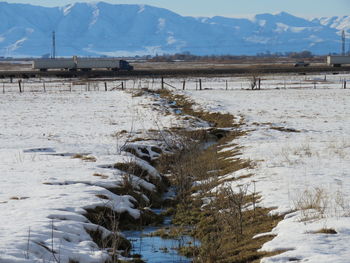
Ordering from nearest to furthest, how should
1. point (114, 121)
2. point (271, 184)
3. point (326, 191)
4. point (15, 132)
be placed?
1. point (326, 191)
2. point (271, 184)
3. point (15, 132)
4. point (114, 121)

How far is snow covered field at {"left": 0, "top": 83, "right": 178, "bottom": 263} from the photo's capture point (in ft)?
30.5

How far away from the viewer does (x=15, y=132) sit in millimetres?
25281

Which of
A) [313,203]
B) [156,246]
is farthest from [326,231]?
[156,246]

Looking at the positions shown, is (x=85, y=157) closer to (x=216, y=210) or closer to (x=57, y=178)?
(x=57, y=178)

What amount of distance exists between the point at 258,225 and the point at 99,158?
25.2ft

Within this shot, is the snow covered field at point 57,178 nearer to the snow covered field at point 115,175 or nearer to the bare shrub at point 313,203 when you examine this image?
the snow covered field at point 115,175

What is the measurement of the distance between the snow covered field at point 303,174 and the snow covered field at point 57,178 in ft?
9.74

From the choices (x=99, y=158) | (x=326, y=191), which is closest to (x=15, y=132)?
(x=99, y=158)

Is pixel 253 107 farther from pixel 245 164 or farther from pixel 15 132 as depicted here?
pixel 245 164

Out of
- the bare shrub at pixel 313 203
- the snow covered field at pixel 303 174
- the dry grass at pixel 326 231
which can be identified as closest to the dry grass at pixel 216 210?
the snow covered field at pixel 303 174

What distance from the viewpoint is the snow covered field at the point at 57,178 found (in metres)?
9.28

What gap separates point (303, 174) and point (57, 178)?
19.1 ft

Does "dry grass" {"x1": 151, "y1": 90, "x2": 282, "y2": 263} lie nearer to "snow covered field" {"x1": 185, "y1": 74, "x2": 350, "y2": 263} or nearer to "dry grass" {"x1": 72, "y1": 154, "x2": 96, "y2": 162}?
"snow covered field" {"x1": 185, "y1": 74, "x2": 350, "y2": 263}

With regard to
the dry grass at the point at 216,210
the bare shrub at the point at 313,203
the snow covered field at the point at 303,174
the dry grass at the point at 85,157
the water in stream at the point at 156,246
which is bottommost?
the water in stream at the point at 156,246
